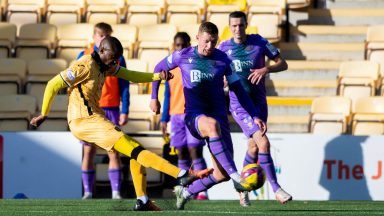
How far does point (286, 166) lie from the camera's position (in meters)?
14.7

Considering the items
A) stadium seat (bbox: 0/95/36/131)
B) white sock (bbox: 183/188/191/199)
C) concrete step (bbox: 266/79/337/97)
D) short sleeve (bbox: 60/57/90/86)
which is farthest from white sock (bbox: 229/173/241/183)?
concrete step (bbox: 266/79/337/97)

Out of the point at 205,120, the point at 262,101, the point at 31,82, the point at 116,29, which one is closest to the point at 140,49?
the point at 116,29

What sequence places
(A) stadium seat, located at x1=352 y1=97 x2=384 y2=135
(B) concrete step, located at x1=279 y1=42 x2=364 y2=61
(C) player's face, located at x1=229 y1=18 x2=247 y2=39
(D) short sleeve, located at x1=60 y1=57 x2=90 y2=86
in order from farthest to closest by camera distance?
(B) concrete step, located at x1=279 y1=42 x2=364 y2=61 < (A) stadium seat, located at x1=352 y1=97 x2=384 y2=135 < (C) player's face, located at x1=229 y1=18 x2=247 y2=39 < (D) short sleeve, located at x1=60 y1=57 x2=90 y2=86

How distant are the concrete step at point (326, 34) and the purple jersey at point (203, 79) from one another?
25.4 ft

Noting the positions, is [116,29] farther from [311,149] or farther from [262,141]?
[262,141]

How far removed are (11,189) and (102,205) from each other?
3026 mm

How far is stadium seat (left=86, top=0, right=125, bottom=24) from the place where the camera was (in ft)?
62.2

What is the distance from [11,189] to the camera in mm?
14562

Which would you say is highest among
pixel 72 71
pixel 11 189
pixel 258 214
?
pixel 72 71

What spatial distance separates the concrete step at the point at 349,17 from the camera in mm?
19312

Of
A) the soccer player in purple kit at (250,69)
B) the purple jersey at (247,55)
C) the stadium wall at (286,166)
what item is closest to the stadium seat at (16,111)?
the stadium wall at (286,166)

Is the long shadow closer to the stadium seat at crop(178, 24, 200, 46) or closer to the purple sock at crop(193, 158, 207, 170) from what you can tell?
the purple sock at crop(193, 158, 207, 170)

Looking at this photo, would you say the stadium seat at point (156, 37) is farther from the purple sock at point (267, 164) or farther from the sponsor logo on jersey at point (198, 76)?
the sponsor logo on jersey at point (198, 76)

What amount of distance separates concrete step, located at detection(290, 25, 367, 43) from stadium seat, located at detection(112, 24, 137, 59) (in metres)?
2.69
